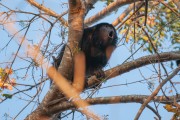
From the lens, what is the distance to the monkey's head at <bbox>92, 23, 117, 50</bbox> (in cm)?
Result: 501

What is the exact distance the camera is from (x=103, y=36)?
5.07m

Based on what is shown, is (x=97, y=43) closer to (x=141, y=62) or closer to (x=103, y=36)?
(x=103, y=36)

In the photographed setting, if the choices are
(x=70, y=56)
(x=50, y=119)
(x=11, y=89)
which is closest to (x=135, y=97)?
(x=70, y=56)

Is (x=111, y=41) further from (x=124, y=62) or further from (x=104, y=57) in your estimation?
(x=124, y=62)

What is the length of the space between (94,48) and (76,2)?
171 cm

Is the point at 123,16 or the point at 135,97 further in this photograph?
the point at 123,16

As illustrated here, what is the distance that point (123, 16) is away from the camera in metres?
6.54

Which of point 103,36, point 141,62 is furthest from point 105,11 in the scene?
point 141,62

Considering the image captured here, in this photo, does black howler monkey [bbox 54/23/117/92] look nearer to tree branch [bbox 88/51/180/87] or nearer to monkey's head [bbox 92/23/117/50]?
monkey's head [bbox 92/23/117/50]

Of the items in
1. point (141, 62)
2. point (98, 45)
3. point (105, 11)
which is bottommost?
point (141, 62)

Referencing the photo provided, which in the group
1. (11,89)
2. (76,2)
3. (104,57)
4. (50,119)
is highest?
(104,57)

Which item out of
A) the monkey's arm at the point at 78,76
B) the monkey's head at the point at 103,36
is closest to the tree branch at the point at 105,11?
the monkey's head at the point at 103,36

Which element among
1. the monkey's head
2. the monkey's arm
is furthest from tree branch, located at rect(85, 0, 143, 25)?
the monkey's arm

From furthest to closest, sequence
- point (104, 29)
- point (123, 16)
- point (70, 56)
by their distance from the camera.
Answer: point (123, 16)
point (104, 29)
point (70, 56)
